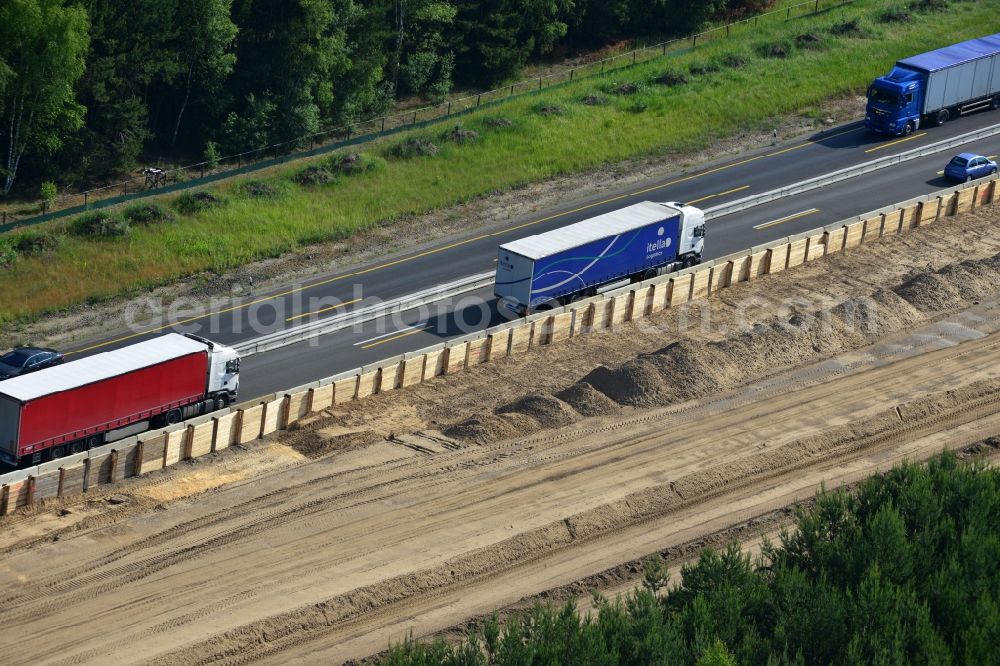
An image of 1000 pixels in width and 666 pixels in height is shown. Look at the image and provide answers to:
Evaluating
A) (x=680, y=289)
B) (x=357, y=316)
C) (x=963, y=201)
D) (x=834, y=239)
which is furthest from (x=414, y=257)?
(x=963, y=201)

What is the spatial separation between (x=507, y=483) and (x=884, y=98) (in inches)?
1662

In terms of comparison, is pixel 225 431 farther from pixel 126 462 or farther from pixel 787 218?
pixel 787 218

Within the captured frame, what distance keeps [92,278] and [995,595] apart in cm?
4176

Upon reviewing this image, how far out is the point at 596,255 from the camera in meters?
56.0

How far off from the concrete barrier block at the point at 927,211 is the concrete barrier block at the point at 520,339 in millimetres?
23354

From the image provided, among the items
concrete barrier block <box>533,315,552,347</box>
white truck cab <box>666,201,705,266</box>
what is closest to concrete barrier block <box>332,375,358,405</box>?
concrete barrier block <box>533,315,552,347</box>

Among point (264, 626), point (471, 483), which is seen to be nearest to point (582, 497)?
point (471, 483)

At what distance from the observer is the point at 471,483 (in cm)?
4312

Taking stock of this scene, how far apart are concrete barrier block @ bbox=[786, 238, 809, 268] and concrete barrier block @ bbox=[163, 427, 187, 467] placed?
30128 mm

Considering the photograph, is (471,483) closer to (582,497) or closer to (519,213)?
(582,497)

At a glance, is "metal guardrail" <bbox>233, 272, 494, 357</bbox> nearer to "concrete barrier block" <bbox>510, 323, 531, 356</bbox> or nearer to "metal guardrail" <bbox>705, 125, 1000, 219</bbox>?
"concrete barrier block" <bbox>510, 323, 531, 356</bbox>

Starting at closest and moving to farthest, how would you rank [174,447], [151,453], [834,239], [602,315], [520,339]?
[151,453], [174,447], [520,339], [602,315], [834,239]

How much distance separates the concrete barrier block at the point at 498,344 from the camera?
173 ft


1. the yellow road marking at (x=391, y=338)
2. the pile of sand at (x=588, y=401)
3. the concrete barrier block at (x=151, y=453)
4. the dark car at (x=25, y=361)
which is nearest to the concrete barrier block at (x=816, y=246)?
the pile of sand at (x=588, y=401)
